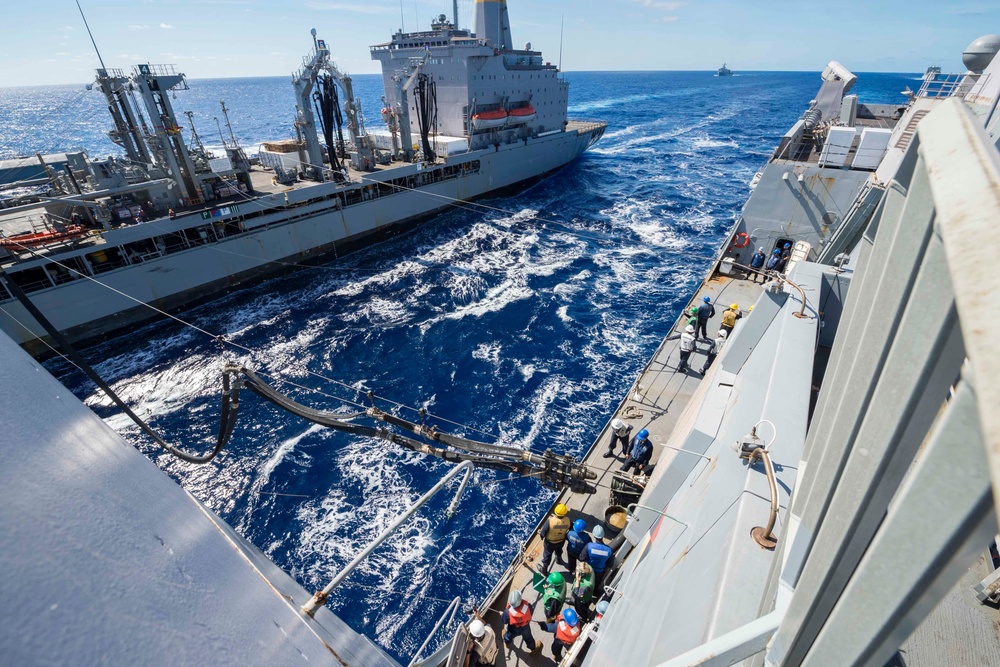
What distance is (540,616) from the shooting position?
25.4ft

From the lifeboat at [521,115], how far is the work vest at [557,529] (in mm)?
37873

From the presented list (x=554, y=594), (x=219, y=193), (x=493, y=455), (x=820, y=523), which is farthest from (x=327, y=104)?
(x=820, y=523)

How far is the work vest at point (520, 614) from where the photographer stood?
707cm

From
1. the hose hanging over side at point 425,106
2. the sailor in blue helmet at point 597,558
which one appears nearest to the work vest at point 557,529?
the sailor in blue helmet at point 597,558

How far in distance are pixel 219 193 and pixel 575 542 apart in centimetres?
2700

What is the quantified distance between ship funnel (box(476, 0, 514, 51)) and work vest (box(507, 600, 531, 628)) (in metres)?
42.9

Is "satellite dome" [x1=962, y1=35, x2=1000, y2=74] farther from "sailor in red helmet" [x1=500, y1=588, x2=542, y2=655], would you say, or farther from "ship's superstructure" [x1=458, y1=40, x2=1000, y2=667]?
"sailor in red helmet" [x1=500, y1=588, x2=542, y2=655]

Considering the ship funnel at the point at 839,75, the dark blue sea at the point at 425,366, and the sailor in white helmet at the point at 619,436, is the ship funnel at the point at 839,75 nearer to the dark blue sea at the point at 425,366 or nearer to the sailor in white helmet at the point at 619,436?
the dark blue sea at the point at 425,366

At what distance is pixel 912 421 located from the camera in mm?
1164

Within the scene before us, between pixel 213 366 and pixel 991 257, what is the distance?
22.4 m

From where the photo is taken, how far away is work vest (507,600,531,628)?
7074 mm

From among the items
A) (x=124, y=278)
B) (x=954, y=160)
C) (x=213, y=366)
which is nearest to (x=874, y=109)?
(x=954, y=160)

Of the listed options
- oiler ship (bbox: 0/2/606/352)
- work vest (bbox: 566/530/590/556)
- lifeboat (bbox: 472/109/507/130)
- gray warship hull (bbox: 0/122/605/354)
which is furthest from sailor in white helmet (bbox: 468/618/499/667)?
lifeboat (bbox: 472/109/507/130)

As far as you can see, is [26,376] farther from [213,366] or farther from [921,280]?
[213,366]
